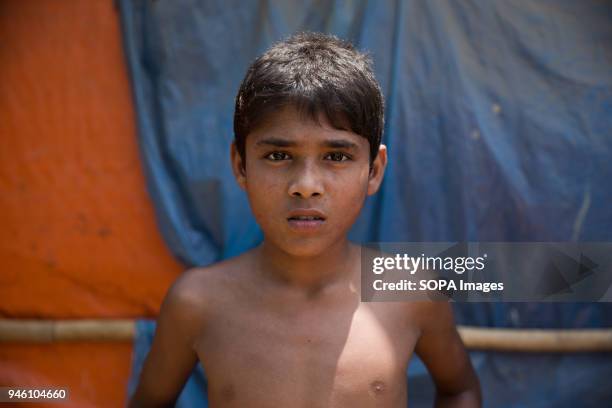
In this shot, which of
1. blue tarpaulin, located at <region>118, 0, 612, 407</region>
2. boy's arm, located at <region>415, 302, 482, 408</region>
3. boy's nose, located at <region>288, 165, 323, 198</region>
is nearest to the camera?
boy's nose, located at <region>288, 165, 323, 198</region>

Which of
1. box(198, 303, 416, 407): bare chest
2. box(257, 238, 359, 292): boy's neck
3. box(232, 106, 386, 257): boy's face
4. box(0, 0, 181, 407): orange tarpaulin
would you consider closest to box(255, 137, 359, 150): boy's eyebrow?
box(232, 106, 386, 257): boy's face

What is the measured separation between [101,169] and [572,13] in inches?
54.4

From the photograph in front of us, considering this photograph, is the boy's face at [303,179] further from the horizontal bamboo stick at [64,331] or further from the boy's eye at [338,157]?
the horizontal bamboo stick at [64,331]

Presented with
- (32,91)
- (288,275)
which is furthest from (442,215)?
(32,91)

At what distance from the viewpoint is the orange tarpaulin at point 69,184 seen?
6.17 feet

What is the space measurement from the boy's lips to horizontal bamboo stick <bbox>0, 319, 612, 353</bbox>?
0.77 metres

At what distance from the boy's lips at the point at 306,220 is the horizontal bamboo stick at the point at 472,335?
77 cm

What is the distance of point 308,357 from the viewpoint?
1424 millimetres

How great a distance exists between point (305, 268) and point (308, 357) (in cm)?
20

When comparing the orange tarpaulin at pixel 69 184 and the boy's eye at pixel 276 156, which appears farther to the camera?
the orange tarpaulin at pixel 69 184

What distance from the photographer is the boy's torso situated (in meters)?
1.41

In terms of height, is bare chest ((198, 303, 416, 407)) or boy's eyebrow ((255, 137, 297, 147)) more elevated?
boy's eyebrow ((255, 137, 297, 147))

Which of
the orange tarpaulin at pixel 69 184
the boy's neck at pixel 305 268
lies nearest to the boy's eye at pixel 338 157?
the boy's neck at pixel 305 268

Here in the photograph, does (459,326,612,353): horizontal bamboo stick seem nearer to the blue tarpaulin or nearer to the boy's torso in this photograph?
the blue tarpaulin
